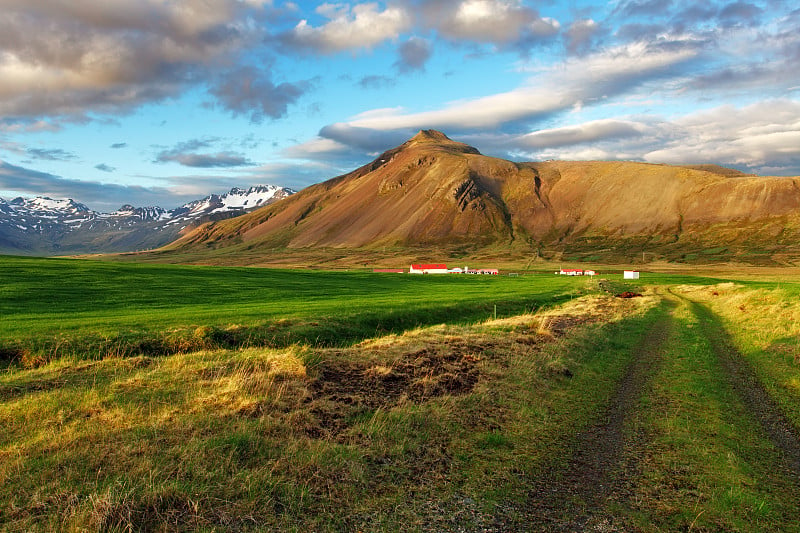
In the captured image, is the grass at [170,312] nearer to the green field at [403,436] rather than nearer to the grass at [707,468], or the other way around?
the green field at [403,436]

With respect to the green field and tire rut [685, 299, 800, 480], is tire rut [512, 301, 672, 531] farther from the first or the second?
tire rut [685, 299, 800, 480]

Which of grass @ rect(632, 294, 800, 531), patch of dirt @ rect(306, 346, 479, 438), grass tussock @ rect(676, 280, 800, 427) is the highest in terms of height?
patch of dirt @ rect(306, 346, 479, 438)

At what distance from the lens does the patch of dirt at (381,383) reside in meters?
13.1

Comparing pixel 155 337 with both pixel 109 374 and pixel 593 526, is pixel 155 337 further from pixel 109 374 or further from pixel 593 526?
pixel 593 526

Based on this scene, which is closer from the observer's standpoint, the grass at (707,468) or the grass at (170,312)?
the grass at (707,468)

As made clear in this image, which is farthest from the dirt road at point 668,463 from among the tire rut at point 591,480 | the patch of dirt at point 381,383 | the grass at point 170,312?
the grass at point 170,312

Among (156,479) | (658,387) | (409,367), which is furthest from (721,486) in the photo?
(156,479)

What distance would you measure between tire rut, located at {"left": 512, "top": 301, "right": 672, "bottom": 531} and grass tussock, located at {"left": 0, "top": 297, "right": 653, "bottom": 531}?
20.3 inches

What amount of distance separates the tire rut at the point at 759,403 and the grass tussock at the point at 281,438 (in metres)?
4.39

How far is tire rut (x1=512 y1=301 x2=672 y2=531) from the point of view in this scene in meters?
8.73

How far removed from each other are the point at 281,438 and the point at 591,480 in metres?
6.92

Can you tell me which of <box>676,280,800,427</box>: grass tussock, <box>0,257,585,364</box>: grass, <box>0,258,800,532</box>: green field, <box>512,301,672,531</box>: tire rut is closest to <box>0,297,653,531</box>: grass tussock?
<box>0,258,800,532</box>: green field

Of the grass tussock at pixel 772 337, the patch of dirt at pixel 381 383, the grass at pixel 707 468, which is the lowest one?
the grass tussock at pixel 772 337

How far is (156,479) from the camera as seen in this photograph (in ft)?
28.9
